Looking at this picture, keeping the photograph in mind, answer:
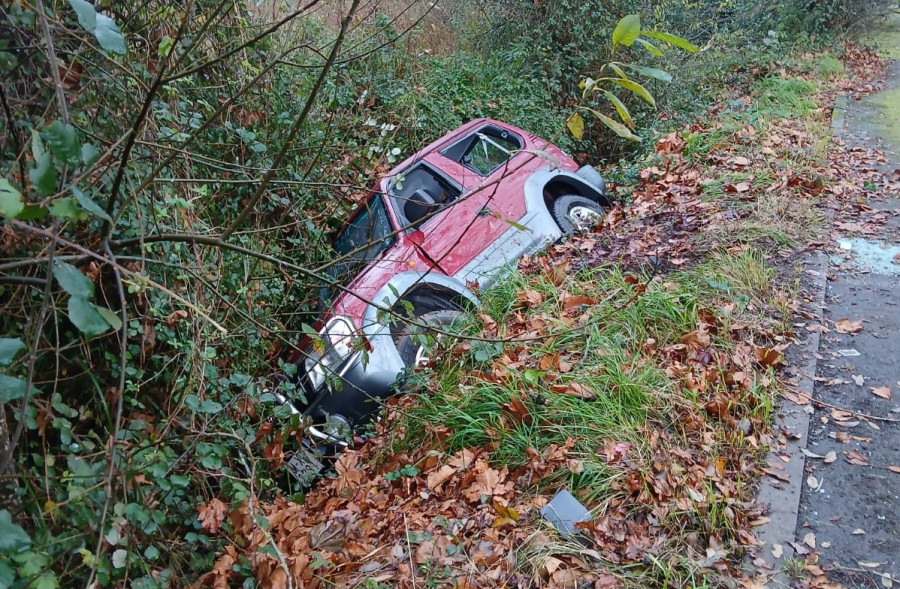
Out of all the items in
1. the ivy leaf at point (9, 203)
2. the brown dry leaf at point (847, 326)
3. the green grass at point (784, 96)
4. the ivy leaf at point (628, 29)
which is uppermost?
the ivy leaf at point (9, 203)

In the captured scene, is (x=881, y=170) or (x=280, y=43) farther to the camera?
(x=881, y=170)

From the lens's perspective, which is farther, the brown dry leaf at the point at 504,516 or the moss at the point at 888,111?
the moss at the point at 888,111

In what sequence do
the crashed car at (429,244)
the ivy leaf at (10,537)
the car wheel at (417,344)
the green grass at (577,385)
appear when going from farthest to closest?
1. the car wheel at (417,344)
2. the crashed car at (429,244)
3. the green grass at (577,385)
4. the ivy leaf at (10,537)

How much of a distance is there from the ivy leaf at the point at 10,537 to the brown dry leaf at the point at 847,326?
4.28m

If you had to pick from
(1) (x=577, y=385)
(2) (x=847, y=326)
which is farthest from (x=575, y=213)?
(1) (x=577, y=385)

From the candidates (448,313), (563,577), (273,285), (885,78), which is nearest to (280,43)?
(273,285)

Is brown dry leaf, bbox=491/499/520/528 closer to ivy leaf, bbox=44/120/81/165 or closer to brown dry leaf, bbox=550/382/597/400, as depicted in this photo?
brown dry leaf, bbox=550/382/597/400

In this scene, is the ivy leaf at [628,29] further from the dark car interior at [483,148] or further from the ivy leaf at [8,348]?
the dark car interior at [483,148]

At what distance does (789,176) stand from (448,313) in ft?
11.6

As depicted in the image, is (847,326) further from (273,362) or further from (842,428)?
(273,362)

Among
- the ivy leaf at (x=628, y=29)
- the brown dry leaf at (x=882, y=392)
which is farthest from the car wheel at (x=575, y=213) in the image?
the ivy leaf at (x=628, y=29)

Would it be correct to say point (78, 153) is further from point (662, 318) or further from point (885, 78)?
point (885, 78)

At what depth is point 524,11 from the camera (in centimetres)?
948

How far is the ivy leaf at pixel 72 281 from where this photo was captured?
3.69 ft
